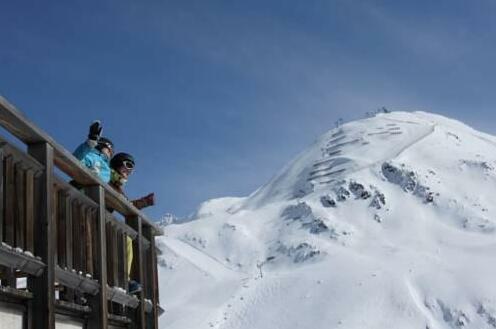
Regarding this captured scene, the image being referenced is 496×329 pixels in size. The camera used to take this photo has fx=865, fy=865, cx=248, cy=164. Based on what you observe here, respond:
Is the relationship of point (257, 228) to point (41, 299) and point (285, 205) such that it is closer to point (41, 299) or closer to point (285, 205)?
point (285, 205)

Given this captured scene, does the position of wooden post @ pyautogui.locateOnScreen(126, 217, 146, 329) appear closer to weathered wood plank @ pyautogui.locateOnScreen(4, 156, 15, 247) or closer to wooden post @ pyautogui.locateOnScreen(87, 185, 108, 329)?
wooden post @ pyautogui.locateOnScreen(87, 185, 108, 329)

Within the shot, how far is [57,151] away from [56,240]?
441mm

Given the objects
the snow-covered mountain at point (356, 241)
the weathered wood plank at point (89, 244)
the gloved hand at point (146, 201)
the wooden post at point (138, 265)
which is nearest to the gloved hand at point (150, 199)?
the gloved hand at point (146, 201)

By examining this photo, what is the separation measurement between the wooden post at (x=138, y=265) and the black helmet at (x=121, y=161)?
0.63 m

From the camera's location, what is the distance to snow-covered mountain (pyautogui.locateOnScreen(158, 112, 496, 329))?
81625 millimetres

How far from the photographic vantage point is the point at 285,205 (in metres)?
127

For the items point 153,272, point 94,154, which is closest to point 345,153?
point 153,272

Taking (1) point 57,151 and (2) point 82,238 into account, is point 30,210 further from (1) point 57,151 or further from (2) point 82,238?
(2) point 82,238

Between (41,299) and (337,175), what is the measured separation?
134m

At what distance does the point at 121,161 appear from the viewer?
21.7ft

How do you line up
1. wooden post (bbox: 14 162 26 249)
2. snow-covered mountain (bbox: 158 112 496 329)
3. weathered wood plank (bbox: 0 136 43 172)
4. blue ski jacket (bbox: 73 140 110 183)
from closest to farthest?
weathered wood plank (bbox: 0 136 43 172)
wooden post (bbox: 14 162 26 249)
blue ski jacket (bbox: 73 140 110 183)
snow-covered mountain (bbox: 158 112 496 329)

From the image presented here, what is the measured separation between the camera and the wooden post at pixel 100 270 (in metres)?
4.67

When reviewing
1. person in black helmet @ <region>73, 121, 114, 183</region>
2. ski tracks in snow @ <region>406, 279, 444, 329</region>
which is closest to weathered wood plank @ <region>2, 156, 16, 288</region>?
person in black helmet @ <region>73, 121, 114, 183</region>

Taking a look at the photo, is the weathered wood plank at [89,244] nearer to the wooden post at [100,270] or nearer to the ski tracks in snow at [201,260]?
the wooden post at [100,270]
